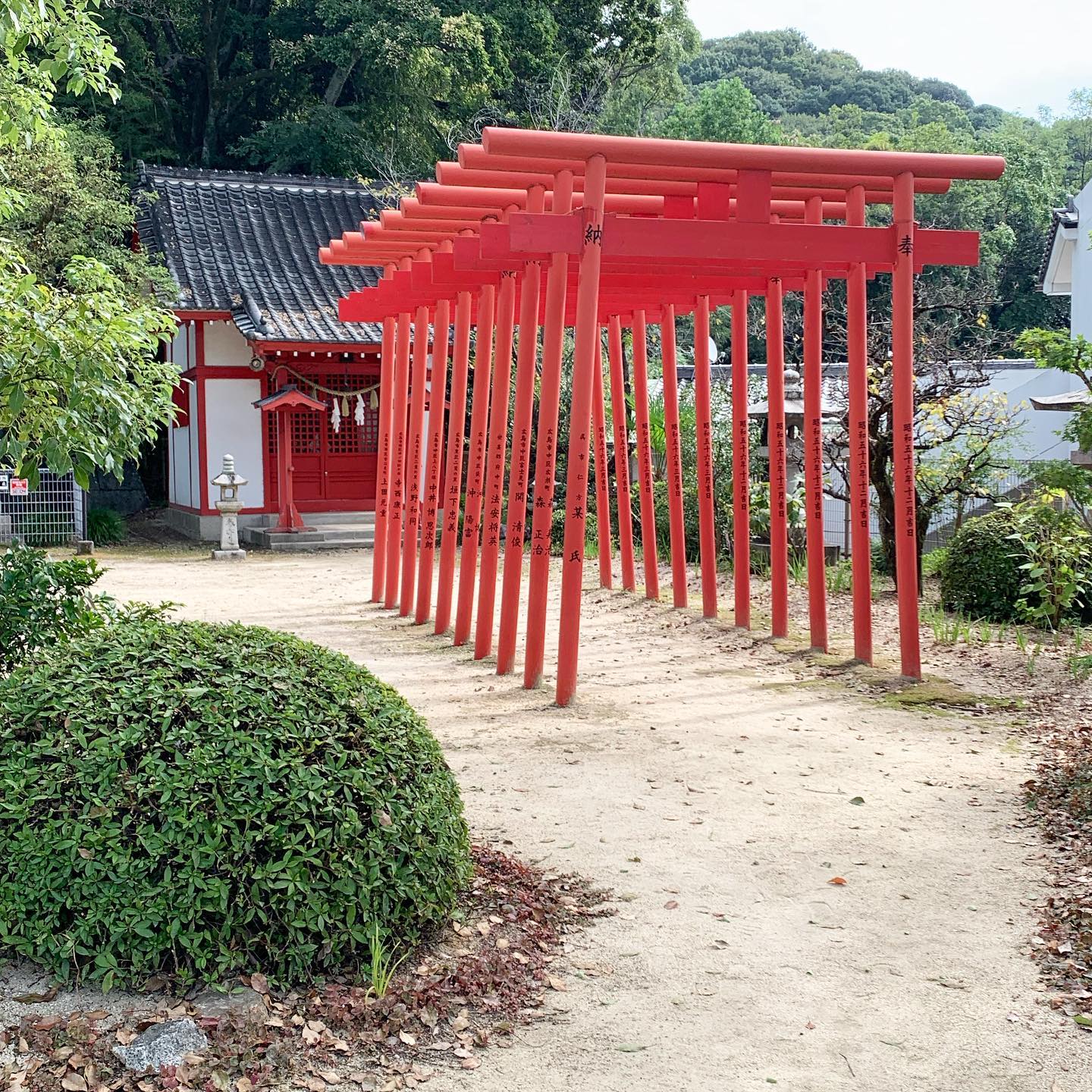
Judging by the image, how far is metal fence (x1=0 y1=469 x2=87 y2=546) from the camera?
1839cm

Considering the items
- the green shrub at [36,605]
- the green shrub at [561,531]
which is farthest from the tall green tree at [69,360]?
the green shrub at [561,531]

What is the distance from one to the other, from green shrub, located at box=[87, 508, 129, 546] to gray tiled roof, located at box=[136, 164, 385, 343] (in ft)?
12.1

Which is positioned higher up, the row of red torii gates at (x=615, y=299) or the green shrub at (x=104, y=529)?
the row of red torii gates at (x=615, y=299)

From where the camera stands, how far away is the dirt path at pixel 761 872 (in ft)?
11.1

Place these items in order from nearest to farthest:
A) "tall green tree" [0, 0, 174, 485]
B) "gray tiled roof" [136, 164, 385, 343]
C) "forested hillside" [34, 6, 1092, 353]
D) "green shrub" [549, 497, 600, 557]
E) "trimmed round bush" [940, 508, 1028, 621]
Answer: "tall green tree" [0, 0, 174, 485] → "trimmed round bush" [940, 508, 1028, 621] → "green shrub" [549, 497, 600, 557] → "gray tiled roof" [136, 164, 385, 343] → "forested hillside" [34, 6, 1092, 353]

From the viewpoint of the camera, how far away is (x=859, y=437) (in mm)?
9117

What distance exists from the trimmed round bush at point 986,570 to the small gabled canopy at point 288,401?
36.0 ft

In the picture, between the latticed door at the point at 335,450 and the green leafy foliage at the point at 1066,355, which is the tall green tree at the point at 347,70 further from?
the green leafy foliage at the point at 1066,355

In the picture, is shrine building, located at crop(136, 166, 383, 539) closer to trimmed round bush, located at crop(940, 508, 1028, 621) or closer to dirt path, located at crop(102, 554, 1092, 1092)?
trimmed round bush, located at crop(940, 508, 1028, 621)

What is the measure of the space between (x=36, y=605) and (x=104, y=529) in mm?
14954

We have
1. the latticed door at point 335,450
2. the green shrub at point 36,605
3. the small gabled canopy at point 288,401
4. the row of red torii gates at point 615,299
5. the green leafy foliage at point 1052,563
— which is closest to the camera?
the green shrub at point 36,605

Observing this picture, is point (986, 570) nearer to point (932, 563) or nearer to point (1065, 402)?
point (1065, 402)

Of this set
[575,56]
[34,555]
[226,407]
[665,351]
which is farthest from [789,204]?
[575,56]

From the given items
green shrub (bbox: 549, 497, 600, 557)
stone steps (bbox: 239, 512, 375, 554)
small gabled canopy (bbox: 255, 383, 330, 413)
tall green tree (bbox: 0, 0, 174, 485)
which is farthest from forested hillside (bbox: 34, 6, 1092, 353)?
tall green tree (bbox: 0, 0, 174, 485)
